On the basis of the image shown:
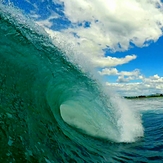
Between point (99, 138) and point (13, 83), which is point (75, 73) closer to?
point (99, 138)

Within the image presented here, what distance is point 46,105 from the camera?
363 inches

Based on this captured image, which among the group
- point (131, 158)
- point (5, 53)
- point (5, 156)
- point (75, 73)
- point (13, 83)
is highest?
point (75, 73)

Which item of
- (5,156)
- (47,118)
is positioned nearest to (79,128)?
(47,118)

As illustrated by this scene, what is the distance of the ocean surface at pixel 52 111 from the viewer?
621 cm

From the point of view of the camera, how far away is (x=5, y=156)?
199 inches

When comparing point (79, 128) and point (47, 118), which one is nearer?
point (47, 118)

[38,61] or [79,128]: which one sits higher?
[38,61]

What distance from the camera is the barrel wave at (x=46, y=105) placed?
616 centimetres

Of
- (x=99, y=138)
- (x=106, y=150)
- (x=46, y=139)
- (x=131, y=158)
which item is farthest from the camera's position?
(x=99, y=138)

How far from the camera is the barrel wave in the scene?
6.16 metres

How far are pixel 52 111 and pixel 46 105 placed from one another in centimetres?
68

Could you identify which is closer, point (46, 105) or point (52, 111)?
point (46, 105)

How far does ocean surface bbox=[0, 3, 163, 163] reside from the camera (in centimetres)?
621

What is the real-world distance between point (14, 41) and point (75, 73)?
3.25 metres
